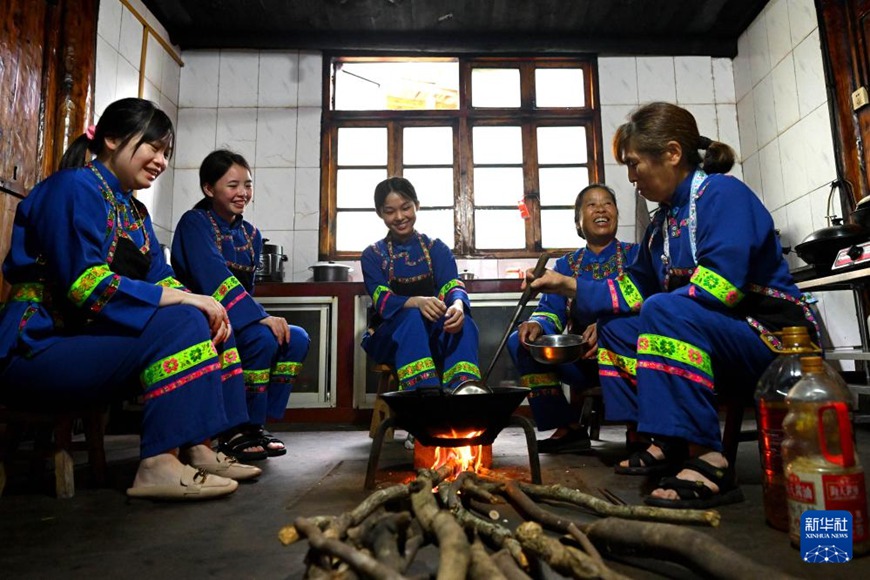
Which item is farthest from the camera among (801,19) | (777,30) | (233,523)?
(777,30)

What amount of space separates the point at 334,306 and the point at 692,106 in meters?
3.43

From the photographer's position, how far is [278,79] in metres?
4.41

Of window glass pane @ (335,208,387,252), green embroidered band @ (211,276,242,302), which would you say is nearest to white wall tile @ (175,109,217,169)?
window glass pane @ (335,208,387,252)

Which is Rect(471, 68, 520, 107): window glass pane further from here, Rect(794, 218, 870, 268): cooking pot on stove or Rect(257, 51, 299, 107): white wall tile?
Rect(794, 218, 870, 268): cooking pot on stove

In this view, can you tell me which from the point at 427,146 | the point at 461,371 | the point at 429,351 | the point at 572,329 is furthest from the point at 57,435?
the point at 427,146

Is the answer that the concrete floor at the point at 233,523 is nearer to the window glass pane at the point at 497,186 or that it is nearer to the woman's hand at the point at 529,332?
the woman's hand at the point at 529,332

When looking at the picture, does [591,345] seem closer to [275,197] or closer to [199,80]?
[275,197]

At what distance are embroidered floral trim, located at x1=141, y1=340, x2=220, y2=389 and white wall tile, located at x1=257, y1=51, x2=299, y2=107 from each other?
3.41 m

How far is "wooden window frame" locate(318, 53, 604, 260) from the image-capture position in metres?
4.30

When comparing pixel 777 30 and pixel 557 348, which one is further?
pixel 777 30

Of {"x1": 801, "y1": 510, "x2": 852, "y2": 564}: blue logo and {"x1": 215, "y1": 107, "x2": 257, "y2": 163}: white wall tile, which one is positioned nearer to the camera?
{"x1": 801, "y1": 510, "x2": 852, "y2": 564}: blue logo

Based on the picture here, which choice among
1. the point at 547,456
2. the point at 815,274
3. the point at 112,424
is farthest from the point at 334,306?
the point at 815,274

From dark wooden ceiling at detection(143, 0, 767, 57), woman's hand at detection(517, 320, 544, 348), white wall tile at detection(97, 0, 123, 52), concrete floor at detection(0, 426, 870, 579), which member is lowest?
concrete floor at detection(0, 426, 870, 579)

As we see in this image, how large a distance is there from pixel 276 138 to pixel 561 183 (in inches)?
94.6
